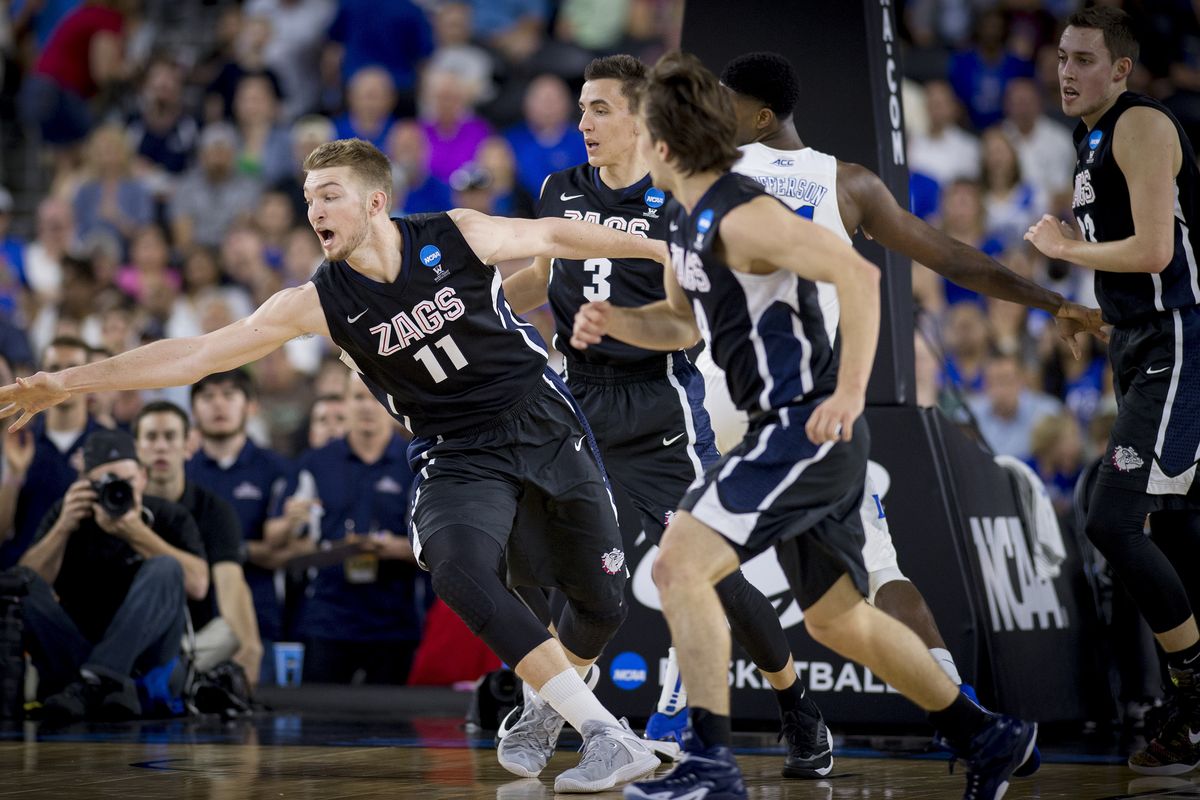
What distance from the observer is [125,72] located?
54.3 feet

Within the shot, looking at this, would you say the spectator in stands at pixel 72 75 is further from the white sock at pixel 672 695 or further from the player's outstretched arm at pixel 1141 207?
the player's outstretched arm at pixel 1141 207

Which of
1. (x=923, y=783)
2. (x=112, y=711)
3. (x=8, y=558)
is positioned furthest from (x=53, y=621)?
(x=923, y=783)

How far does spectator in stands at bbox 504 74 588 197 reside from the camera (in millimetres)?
14008

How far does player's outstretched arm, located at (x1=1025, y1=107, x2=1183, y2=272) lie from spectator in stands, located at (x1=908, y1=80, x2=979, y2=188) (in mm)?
7698

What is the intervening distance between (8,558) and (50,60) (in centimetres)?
838

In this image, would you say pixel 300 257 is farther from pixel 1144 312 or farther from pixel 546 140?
pixel 1144 312

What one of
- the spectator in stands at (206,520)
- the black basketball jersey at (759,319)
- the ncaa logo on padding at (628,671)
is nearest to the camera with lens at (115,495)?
the spectator in stands at (206,520)

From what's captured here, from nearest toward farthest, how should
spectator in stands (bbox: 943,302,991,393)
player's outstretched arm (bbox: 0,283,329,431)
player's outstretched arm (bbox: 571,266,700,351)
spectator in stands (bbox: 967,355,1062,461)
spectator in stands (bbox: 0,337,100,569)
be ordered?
player's outstretched arm (bbox: 571,266,700,351), player's outstretched arm (bbox: 0,283,329,431), spectator in stands (bbox: 0,337,100,569), spectator in stands (bbox: 967,355,1062,461), spectator in stands (bbox: 943,302,991,393)

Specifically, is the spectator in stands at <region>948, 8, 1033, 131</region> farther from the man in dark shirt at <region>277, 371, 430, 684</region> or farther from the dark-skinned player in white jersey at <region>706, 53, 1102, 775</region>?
the dark-skinned player in white jersey at <region>706, 53, 1102, 775</region>

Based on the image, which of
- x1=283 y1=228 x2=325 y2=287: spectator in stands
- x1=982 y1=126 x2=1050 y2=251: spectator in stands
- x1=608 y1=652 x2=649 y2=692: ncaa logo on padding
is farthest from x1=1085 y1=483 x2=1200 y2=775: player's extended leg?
x1=283 y1=228 x2=325 y2=287: spectator in stands

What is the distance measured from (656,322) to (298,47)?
11877 millimetres

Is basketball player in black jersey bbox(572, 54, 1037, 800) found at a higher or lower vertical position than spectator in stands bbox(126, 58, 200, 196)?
lower

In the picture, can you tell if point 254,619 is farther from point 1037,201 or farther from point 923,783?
point 1037,201

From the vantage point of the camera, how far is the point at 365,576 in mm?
9820
